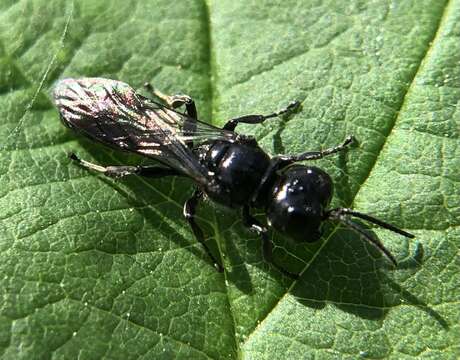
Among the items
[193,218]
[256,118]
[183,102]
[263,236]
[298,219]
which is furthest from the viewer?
[183,102]

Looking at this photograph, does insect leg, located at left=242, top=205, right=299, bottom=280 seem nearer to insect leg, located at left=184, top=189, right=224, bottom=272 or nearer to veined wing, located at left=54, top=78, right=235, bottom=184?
insect leg, located at left=184, top=189, right=224, bottom=272

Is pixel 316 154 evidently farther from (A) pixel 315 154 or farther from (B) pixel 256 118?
(B) pixel 256 118

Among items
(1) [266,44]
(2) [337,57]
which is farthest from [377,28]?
(1) [266,44]

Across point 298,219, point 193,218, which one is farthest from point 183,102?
point 298,219

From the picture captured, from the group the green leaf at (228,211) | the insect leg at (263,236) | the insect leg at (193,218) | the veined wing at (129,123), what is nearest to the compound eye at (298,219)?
the insect leg at (263,236)

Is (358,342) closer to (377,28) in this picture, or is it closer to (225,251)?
(225,251)

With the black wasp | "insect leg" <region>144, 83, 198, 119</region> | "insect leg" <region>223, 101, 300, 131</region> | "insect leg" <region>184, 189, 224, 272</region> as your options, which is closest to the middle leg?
the black wasp

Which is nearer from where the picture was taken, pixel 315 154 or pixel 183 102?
pixel 315 154

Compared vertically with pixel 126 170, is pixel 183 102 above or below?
above
